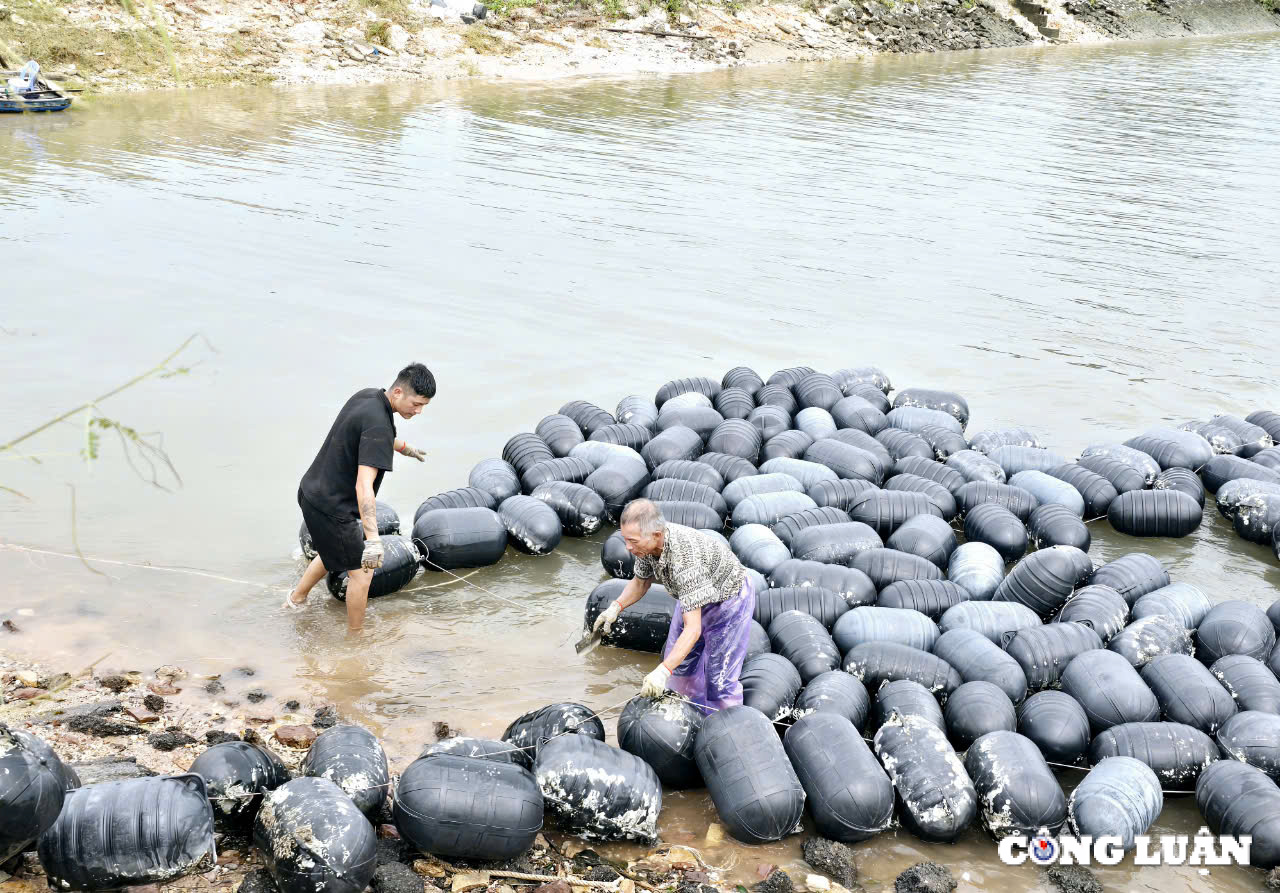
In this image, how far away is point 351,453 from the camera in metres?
8.06

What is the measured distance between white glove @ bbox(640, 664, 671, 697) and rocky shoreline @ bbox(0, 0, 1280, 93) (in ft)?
63.8

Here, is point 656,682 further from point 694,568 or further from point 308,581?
point 308,581

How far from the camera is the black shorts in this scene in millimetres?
8250

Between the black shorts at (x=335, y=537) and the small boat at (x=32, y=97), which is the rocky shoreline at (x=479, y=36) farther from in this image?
the black shorts at (x=335, y=537)

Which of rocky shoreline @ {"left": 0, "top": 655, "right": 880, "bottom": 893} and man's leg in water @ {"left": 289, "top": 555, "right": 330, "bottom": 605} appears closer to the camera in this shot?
rocky shoreline @ {"left": 0, "top": 655, "right": 880, "bottom": 893}

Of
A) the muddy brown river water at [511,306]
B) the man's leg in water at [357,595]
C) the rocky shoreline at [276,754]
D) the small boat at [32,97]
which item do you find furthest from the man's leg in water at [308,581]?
the small boat at [32,97]

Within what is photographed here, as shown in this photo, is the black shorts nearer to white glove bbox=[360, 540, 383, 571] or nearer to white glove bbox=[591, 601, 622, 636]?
white glove bbox=[360, 540, 383, 571]

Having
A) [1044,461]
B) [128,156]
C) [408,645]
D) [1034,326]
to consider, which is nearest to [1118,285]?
[1034,326]

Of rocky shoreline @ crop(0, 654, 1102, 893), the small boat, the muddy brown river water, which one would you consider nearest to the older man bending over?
the muddy brown river water

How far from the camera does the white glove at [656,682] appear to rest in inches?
270

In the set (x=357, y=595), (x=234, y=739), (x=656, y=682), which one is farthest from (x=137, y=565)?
(x=656, y=682)

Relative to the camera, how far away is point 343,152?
81.0 ft

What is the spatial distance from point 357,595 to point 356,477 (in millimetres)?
1098

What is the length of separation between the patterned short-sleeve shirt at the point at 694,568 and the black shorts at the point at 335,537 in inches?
97.2
